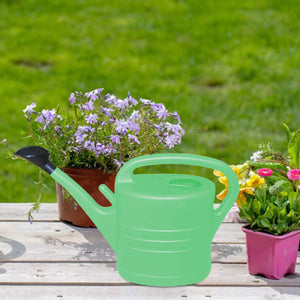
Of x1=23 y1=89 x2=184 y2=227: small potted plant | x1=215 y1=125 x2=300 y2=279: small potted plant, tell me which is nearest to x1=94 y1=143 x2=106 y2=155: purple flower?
x1=23 y1=89 x2=184 y2=227: small potted plant

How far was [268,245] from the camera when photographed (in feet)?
4.16

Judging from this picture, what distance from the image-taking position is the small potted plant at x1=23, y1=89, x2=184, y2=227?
153 centimetres

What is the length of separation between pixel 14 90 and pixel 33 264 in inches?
105

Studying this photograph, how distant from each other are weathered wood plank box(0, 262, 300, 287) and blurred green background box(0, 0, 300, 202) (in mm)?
1550

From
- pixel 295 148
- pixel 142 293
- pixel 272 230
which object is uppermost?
pixel 295 148

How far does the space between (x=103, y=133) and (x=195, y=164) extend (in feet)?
1.44

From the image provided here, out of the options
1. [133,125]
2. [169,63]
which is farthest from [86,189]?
[169,63]

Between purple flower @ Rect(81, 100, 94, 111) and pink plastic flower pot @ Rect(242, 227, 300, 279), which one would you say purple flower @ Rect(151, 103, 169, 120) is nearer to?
purple flower @ Rect(81, 100, 94, 111)

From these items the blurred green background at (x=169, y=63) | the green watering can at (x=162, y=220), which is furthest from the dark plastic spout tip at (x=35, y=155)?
the blurred green background at (x=169, y=63)

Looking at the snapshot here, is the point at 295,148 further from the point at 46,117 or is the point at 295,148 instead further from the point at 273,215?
the point at 46,117

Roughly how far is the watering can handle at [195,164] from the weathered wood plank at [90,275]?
0.44ft

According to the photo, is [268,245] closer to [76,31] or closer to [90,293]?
[90,293]

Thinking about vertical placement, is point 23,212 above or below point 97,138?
below

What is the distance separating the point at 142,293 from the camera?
47.8 inches
